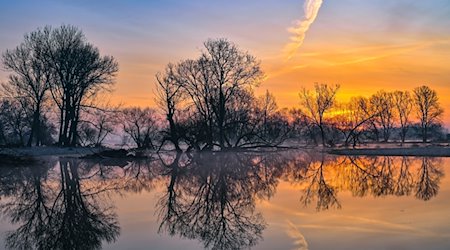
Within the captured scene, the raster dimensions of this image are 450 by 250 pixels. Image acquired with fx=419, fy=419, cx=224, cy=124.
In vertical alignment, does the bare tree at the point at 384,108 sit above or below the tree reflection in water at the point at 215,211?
above

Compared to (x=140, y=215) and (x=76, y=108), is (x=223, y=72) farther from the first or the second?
(x=140, y=215)

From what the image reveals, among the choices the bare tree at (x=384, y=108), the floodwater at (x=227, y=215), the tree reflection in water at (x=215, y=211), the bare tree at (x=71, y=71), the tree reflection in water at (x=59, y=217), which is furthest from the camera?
the bare tree at (x=384, y=108)

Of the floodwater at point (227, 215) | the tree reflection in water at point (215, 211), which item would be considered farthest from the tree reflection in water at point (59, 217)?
the tree reflection in water at point (215, 211)

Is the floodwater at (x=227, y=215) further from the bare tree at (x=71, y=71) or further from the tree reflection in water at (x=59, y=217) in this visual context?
the bare tree at (x=71, y=71)

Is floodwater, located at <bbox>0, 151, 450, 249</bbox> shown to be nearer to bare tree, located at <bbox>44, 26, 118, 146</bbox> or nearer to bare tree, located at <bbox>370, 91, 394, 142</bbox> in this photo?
bare tree, located at <bbox>44, 26, 118, 146</bbox>

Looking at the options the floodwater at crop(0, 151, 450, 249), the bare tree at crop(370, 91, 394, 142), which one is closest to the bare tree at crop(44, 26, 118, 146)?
the floodwater at crop(0, 151, 450, 249)

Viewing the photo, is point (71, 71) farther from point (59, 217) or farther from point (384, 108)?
point (384, 108)

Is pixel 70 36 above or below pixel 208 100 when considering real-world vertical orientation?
above

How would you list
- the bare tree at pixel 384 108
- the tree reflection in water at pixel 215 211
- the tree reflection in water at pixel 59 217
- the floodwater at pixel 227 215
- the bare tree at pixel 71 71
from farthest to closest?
the bare tree at pixel 384 108
the bare tree at pixel 71 71
the tree reflection in water at pixel 215 211
the tree reflection in water at pixel 59 217
the floodwater at pixel 227 215

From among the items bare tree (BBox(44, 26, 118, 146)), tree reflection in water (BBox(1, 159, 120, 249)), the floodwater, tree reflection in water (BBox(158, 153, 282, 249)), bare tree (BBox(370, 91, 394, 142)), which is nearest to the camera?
the floodwater

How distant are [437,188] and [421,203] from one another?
11.6 feet

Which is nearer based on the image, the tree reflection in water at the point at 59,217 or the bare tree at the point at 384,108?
the tree reflection in water at the point at 59,217

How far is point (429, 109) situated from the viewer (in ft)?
288

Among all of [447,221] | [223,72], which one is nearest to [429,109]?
[223,72]
